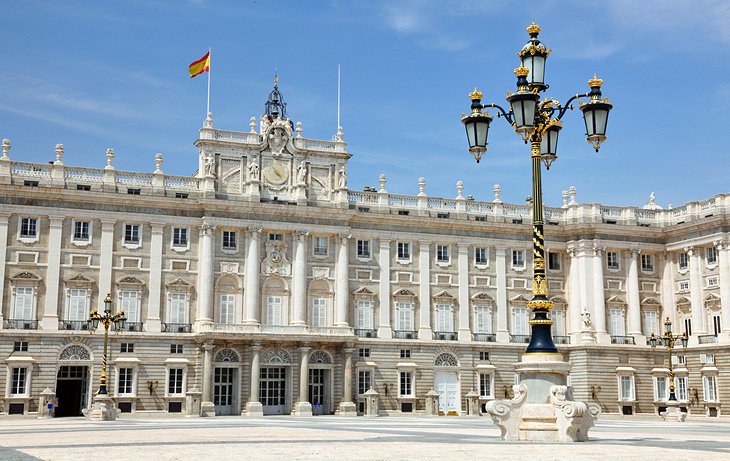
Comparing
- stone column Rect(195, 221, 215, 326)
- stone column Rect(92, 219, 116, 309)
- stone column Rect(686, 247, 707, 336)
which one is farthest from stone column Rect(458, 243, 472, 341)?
stone column Rect(92, 219, 116, 309)

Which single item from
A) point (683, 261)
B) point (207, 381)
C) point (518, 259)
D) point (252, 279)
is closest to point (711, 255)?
point (683, 261)

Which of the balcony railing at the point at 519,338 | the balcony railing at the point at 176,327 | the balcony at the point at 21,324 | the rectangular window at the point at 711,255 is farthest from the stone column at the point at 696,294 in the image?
the balcony at the point at 21,324

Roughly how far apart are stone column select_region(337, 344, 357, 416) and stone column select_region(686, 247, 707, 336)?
21.6 m

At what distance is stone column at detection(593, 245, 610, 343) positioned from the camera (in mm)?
60281

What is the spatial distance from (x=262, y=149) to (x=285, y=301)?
915cm

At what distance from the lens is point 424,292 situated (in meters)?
58.9

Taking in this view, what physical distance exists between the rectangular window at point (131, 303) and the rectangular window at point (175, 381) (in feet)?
11.8

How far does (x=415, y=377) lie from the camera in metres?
57.6

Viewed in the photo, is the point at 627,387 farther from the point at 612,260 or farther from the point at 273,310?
the point at 273,310

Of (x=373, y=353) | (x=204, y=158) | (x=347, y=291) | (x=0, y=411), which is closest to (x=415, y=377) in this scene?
(x=373, y=353)

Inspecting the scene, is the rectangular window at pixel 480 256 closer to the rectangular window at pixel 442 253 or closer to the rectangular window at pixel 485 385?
the rectangular window at pixel 442 253

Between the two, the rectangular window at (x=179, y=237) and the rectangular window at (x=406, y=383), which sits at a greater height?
the rectangular window at (x=179, y=237)

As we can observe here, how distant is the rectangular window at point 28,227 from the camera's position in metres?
51.4

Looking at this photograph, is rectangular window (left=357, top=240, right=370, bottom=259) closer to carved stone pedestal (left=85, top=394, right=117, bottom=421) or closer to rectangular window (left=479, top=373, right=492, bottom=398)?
rectangular window (left=479, top=373, right=492, bottom=398)
